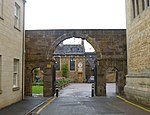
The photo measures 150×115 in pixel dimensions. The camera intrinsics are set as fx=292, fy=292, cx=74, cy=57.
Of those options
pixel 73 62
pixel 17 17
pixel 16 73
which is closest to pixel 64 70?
pixel 73 62

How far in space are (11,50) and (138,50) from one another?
811 centimetres

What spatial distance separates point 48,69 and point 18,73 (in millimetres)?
6302

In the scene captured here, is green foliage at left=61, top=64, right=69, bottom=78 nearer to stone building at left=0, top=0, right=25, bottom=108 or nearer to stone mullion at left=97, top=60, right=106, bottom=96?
stone mullion at left=97, top=60, right=106, bottom=96

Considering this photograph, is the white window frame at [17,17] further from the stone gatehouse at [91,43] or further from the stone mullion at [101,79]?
the stone mullion at [101,79]

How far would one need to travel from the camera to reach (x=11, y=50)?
1753 centimetres

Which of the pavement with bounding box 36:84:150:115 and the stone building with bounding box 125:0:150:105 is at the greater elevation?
the stone building with bounding box 125:0:150:105

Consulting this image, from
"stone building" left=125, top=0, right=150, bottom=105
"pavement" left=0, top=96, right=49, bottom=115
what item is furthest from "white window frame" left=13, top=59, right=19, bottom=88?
"stone building" left=125, top=0, right=150, bottom=105

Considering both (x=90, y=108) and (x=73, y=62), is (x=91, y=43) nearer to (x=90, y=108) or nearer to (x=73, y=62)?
(x=90, y=108)

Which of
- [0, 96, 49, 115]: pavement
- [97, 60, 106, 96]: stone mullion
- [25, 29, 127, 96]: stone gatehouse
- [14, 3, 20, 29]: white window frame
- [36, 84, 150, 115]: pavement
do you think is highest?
[14, 3, 20, 29]: white window frame

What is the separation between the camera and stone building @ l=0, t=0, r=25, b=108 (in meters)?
15.4

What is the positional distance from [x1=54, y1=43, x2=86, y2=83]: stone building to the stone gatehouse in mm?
45086

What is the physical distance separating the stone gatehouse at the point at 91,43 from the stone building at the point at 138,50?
4.21 m

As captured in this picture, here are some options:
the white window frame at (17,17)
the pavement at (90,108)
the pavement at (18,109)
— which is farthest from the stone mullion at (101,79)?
the white window frame at (17,17)

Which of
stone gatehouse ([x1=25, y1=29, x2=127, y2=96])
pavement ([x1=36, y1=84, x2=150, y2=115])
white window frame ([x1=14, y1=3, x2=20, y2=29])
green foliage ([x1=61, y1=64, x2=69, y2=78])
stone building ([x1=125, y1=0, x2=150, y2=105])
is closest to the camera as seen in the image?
pavement ([x1=36, y1=84, x2=150, y2=115])
